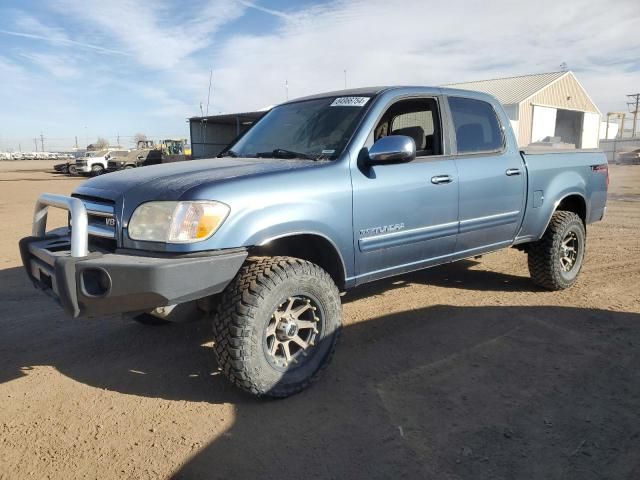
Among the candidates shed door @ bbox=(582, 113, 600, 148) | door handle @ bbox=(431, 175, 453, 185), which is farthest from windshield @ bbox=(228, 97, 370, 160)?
shed door @ bbox=(582, 113, 600, 148)

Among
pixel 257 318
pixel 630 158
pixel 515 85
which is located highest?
pixel 515 85

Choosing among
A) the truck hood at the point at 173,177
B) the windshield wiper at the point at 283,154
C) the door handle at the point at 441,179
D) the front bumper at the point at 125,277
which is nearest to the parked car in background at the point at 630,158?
the door handle at the point at 441,179

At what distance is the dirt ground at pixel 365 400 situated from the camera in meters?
2.51

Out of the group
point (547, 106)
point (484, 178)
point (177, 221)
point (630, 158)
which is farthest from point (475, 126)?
point (630, 158)

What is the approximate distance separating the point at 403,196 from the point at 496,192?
1.18 meters

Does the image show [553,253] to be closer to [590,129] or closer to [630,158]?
[630,158]

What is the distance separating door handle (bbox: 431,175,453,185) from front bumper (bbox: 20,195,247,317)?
1.73 metres

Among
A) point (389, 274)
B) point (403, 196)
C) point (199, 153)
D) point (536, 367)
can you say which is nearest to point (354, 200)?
point (403, 196)

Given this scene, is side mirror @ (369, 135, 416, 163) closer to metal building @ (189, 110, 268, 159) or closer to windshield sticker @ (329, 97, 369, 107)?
windshield sticker @ (329, 97, 369, 107)

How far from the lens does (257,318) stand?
115 inches

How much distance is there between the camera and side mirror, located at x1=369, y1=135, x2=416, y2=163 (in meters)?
3.36

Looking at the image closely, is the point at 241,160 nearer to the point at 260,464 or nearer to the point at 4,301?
the point at 260,464

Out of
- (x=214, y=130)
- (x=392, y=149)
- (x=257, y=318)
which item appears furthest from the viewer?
(x=214, y=130)

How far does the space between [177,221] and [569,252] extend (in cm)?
435
